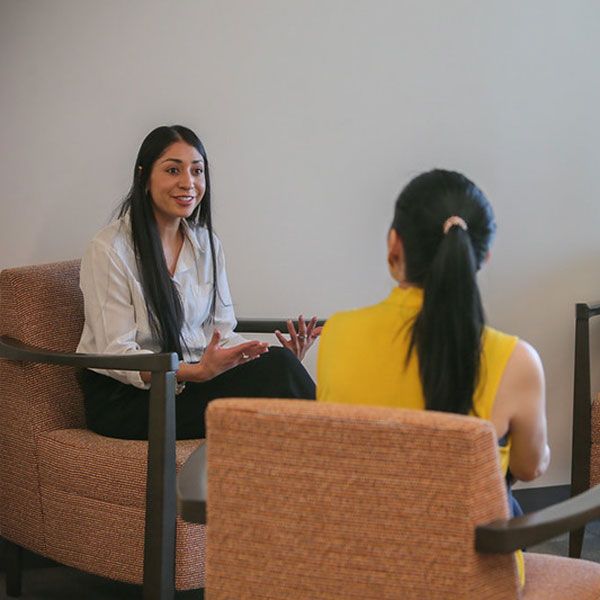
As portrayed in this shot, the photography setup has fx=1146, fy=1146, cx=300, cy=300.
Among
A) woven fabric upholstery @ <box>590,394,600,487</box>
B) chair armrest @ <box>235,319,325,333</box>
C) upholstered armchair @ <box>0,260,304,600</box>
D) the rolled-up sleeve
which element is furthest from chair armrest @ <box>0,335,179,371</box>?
woven fabric upholstery @ <box>590,394,600,487</box>

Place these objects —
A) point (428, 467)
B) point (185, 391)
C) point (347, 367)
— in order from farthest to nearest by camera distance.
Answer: point (185, 391) → point (347, 367) → point (428, 467)

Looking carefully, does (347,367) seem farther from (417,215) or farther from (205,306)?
(205,306)

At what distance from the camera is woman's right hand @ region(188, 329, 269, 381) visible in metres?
2.47

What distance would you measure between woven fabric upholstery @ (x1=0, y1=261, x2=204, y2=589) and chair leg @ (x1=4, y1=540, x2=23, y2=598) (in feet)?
0.20

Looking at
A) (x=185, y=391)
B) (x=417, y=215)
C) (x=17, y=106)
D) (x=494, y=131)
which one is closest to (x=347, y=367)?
(x=417, y=215)

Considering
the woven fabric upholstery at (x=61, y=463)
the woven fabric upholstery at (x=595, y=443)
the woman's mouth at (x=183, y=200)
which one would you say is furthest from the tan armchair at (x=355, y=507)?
the woven fabric upholstery at (x=595, y=443)

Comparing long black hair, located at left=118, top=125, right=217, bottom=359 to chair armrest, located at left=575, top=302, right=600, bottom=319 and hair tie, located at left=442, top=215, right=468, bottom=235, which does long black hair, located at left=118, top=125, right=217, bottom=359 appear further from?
hair tie, located at left=442, top=215, right=468, bottom=235

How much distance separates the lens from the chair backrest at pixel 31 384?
2.63m

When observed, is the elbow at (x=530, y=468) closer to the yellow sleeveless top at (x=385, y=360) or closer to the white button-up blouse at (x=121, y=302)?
the yellow sleeveless top at (x=385, y=360)

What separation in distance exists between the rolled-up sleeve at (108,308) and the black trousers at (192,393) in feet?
0.16

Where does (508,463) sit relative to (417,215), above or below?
below

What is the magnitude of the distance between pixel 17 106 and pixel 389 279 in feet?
3.79

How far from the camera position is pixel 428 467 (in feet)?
4.21

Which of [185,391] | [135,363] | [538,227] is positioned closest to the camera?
[135,363]
